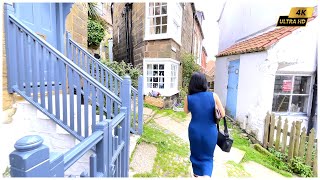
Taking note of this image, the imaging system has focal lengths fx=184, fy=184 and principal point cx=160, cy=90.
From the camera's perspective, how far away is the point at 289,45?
5.43 meters

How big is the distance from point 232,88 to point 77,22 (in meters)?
6.43

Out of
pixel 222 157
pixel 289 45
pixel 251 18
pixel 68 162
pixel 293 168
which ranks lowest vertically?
pixel 293 168

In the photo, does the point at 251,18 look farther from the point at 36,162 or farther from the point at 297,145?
the point at 36,162

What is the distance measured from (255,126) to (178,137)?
8.82 feet

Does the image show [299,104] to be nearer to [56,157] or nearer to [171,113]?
[171,113]

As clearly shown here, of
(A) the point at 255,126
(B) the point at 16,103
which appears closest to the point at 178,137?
(A) the point at 255,126

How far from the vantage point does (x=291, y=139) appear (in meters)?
4.70

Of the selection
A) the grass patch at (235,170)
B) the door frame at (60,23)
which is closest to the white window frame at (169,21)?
the door frame at (60,23)

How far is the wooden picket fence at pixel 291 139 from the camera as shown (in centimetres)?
434

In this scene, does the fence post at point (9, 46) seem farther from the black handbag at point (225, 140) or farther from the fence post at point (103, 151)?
the black handbag at point (225, 140)

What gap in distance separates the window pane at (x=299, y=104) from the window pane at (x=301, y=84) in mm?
206

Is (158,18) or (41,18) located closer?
(41,18)

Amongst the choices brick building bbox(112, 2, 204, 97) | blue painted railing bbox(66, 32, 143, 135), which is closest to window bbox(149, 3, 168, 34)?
brick building bbox(112, 2, 204, 97)

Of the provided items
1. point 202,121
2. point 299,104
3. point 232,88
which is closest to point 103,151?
point 202,121
